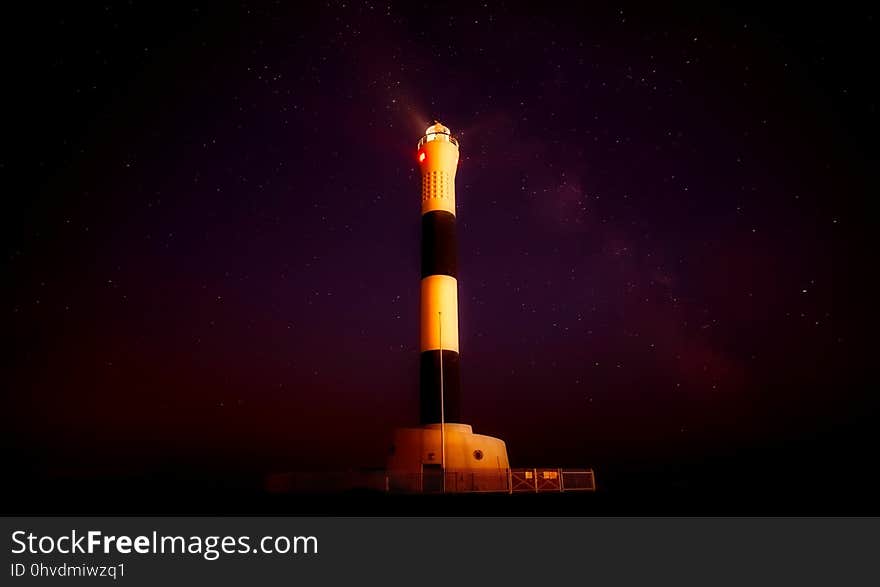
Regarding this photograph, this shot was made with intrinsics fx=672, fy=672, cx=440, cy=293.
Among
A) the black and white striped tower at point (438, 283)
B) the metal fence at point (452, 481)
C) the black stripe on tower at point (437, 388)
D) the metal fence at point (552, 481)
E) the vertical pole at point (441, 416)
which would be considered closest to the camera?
the metal fence at point (452, 481)

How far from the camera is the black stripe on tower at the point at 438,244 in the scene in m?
33.0

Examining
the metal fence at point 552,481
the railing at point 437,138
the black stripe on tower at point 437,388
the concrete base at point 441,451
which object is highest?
the railing at point 437,138

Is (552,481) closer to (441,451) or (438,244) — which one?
(441,451)

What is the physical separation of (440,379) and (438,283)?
4793 millimetres

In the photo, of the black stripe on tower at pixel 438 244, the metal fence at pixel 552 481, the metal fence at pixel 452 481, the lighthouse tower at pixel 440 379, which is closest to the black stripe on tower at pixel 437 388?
the lighthouse tower at pixel 440 379

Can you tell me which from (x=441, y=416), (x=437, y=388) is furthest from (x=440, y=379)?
(x=441, y=416)

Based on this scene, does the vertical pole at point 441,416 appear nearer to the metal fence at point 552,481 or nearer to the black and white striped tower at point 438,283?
the black and white striped tower at point 438,283

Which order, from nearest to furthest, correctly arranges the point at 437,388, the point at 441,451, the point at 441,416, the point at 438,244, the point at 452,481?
the point at 452,481
the point at 441,451
the point at 441,416
the point at 437,388
the point at 438,244

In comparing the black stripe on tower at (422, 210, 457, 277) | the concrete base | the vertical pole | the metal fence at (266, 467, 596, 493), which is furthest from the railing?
the metal fence at (266, 467, 596, 493)

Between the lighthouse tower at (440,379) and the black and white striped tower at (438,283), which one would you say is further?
the black and white striped tower at (438,283)

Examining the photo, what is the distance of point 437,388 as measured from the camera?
1204 inches

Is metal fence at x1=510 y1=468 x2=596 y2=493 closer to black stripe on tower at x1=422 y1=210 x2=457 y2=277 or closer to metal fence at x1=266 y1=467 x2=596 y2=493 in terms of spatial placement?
metal fence at x1=266 y1=467 x2=596 y2=493
